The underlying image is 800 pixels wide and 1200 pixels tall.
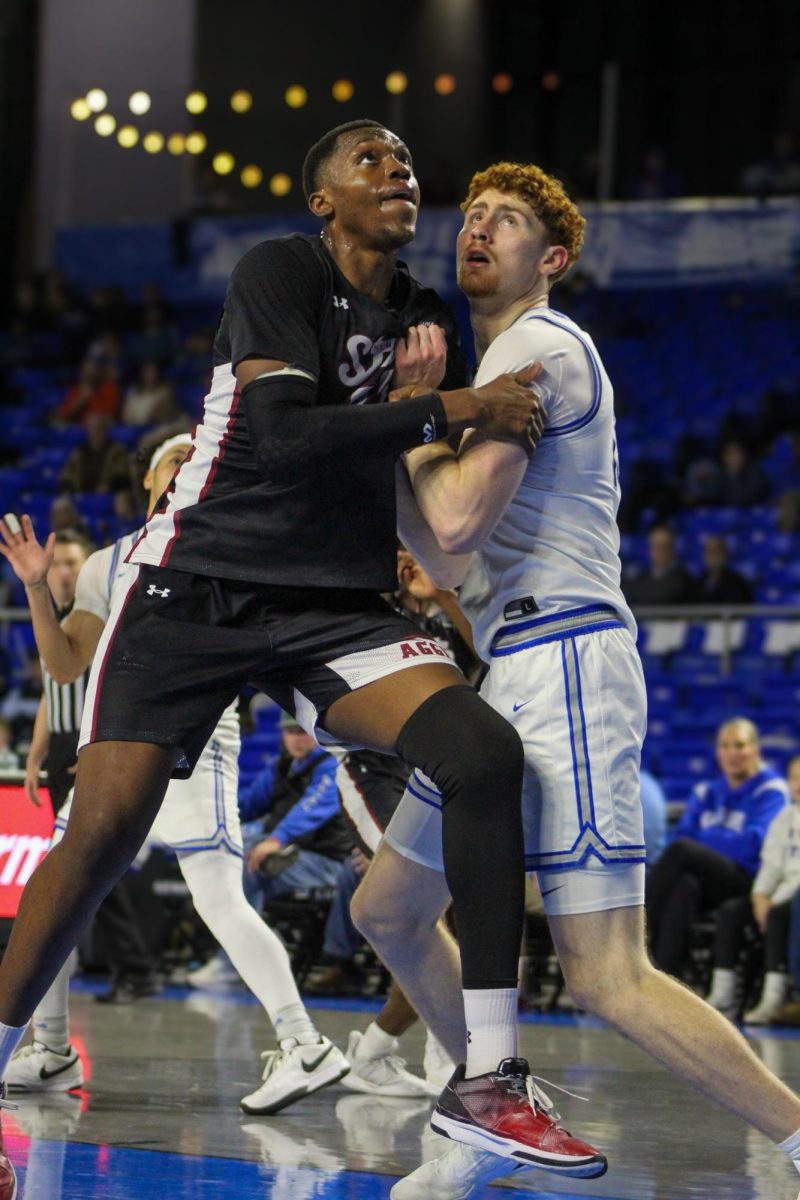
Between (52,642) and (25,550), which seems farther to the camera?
(52,642)

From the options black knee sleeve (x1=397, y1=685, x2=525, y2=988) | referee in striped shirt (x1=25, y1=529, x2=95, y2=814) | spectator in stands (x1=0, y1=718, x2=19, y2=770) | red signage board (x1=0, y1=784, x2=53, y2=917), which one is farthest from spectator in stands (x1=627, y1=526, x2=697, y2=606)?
black knee sleeve (x1=397, y1=685, x2=525, y2=988)

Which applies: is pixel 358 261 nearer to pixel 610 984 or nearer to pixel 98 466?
pixel 610 984

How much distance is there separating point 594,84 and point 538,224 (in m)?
20.7

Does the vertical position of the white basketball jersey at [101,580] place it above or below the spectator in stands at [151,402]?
below

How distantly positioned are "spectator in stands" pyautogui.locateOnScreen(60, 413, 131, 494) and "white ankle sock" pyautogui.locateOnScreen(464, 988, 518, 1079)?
10515 millimetres

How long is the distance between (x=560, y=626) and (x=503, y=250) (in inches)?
34.9

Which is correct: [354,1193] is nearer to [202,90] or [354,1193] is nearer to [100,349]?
[100,349]

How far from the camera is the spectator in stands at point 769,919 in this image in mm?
8258

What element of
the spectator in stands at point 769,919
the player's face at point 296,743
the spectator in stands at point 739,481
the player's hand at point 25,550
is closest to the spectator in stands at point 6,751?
the player's face at point 296,743

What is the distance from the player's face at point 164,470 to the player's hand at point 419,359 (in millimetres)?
1491

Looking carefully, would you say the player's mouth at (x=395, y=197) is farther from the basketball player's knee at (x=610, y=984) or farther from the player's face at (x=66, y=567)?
the player's face at (x=66, y=567)

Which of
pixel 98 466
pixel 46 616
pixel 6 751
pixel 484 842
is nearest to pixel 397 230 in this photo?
pixel 484 842

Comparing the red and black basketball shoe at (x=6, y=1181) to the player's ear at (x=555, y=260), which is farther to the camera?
the player's ear at (x=555, y=260)

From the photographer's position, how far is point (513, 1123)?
3391 millimetres
